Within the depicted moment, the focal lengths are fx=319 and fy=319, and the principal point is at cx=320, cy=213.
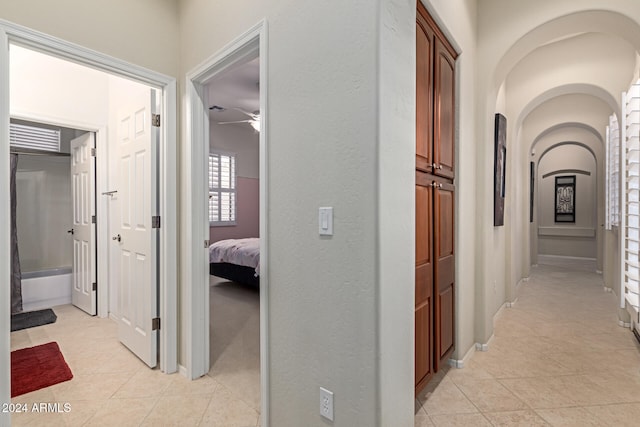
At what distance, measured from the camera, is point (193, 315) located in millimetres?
2262

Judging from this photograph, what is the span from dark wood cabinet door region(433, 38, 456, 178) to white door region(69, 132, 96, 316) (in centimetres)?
375

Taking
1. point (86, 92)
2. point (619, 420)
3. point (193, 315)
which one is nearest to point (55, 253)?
point (86, 92)

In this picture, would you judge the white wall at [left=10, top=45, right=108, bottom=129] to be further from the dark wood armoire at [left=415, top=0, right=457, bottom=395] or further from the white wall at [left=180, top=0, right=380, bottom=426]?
the dark wood armoire at [left=415, top=0, right=457, bottom=395]

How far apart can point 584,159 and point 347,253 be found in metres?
9.48

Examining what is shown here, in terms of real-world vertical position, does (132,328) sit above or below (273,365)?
below

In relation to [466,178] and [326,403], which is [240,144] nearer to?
[466,178]

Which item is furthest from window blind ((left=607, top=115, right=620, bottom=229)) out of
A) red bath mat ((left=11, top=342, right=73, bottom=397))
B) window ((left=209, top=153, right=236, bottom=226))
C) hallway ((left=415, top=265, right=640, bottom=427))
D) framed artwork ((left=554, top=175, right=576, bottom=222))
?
window ((left=209, top=153, right=236, bottom=226))

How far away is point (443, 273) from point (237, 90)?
3.84 meters

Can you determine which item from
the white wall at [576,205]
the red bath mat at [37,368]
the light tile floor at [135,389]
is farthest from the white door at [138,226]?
the white wall at [576,205]

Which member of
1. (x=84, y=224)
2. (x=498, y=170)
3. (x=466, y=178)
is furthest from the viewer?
(x=84, y=224)

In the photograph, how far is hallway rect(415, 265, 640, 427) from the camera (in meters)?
1.86

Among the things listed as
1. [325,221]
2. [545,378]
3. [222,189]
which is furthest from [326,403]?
[222,189]

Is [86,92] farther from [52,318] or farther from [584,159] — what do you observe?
[584,159]

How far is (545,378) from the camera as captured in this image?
7.48 ft
